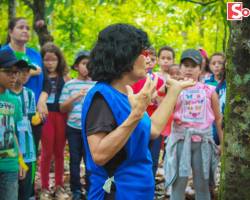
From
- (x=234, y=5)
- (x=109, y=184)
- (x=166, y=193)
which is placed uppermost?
(x=234, y=5)

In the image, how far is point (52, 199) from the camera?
20.2ft

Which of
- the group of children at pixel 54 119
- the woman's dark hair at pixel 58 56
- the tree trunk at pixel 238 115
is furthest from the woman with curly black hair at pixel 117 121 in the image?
the woman's dark hair at pixel 58 56

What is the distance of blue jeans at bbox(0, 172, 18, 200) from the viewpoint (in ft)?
13.3

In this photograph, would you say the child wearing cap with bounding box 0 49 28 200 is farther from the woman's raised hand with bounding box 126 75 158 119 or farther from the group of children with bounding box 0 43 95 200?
the woman's raised hand with bounding box 126 75 158 119

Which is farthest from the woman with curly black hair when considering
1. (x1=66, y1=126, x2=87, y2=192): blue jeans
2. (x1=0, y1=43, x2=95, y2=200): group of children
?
(x1=66, y1=126, x2=87, y2=192): blue jeans

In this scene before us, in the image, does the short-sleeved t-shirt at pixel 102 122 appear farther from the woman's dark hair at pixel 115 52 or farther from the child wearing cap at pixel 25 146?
the child wearing cap at pixel 25 146

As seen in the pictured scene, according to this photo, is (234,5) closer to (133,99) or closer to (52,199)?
(133,99)

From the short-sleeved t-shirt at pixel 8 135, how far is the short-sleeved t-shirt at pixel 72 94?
6.30ft

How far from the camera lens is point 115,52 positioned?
268 cm

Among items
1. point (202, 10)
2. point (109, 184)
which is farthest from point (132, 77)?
point (202, 10)

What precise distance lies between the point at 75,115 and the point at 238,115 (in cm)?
292

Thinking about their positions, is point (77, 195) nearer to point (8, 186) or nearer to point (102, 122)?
point (8, 186)

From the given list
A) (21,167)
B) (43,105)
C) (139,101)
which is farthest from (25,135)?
(139,101)

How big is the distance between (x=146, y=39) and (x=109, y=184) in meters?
0.85
